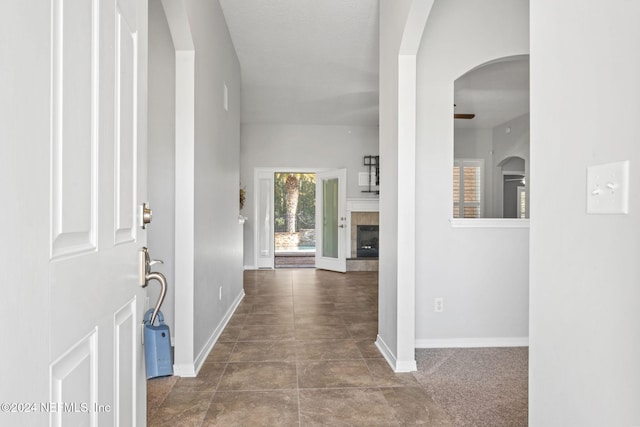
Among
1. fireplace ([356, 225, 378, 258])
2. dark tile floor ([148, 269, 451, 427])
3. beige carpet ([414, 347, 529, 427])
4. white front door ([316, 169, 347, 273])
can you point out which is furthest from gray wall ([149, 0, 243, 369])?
fireplace ([356, 225, 378, 258])

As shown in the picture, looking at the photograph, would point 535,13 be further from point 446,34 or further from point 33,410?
point 446,34

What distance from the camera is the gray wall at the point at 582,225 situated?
0.74 m

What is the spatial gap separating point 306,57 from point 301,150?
313cm

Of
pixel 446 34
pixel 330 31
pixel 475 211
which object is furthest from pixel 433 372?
pixel 475 211

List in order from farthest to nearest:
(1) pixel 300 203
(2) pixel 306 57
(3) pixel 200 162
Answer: (1) pixel 300 203
(2) pixel 306 57
(3) pixel 200 162

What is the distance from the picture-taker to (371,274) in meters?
7.01

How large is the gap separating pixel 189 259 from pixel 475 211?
19.5 feet

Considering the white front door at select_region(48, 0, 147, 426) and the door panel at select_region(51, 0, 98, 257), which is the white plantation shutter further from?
the door panel at select_region(51, 0, 98, 257)

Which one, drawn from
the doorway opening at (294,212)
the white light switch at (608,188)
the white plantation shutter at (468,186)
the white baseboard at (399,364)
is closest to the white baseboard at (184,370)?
the white baseboard at (399,364)

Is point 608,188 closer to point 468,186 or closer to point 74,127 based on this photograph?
point 74,127

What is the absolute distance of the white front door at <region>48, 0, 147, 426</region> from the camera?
0.69 m

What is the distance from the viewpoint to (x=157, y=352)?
3.77 feet

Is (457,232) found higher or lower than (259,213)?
lower

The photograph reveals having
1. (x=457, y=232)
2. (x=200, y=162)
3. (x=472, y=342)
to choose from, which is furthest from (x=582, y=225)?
(x=472, y=342)
